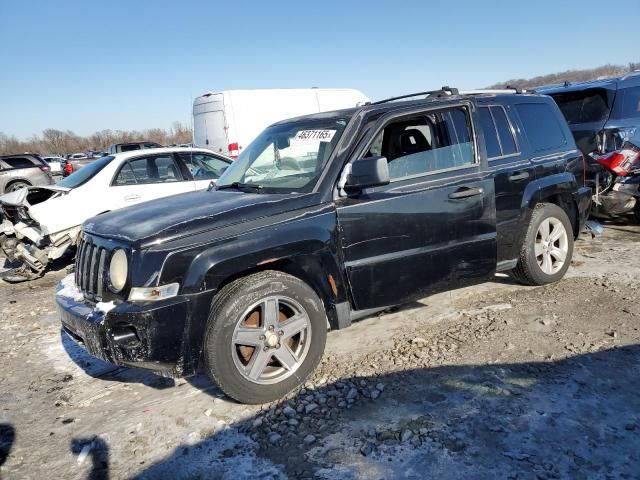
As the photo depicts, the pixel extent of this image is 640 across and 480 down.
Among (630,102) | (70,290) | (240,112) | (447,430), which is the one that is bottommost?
(447,430)

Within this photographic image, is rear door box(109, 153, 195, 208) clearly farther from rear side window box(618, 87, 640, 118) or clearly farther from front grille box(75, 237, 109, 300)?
rear side window box(618, 87, 640, 118)

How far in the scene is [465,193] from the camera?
4.15 m

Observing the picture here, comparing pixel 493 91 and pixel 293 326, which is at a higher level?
pixel 493 91

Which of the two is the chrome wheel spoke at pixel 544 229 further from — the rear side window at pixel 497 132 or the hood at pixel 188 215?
the hood at pixel 188 215

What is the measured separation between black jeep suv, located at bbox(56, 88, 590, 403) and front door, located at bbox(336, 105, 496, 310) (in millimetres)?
12

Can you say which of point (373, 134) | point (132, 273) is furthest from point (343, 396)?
point (373, 134)

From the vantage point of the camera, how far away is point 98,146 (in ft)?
256

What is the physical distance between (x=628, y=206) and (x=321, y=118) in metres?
5.02

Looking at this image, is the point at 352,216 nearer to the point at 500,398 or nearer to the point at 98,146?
the point at 500,398

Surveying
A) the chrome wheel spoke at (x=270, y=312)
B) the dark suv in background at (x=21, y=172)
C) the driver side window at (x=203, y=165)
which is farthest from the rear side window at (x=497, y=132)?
the dark suv in background at (x=21, y=172)

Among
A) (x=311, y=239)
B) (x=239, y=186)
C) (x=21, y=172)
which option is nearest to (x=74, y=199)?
(x=239, y=186)

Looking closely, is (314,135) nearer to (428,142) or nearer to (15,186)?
(428,142)

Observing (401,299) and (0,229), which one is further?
(0,229)

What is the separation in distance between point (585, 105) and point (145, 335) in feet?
23.5
